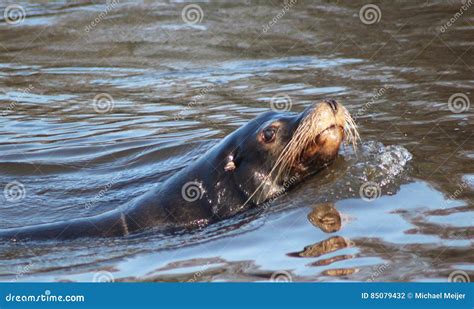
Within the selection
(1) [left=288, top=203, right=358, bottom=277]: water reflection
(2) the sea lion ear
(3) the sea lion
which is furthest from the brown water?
(2) the sea lion ear

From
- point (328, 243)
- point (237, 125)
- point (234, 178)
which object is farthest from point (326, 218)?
point (237, 125)

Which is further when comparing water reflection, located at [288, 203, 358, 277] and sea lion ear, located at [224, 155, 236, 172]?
sea lion ear, located at [224, 155, 236, 172]

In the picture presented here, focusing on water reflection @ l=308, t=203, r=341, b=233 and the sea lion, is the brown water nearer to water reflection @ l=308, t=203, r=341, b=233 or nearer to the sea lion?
water reflection @ l=308, t=203, r=341, b=233

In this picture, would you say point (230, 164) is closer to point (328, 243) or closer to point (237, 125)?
point (328, 243)

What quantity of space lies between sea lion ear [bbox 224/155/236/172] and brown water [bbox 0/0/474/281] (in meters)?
0.37

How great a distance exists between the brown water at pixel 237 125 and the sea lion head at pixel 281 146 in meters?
0.18

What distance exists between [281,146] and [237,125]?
2.69 metres

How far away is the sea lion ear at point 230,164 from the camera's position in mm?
6715

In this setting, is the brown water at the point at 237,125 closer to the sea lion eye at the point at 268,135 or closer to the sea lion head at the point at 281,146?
the sea lion head at the point at 281,146

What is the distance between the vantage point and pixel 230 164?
6.73 m

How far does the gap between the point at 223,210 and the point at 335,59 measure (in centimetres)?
567

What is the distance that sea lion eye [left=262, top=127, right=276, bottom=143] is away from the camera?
6746 mm

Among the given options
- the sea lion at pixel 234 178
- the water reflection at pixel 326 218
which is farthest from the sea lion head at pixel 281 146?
the water reflection at pixel 326 218

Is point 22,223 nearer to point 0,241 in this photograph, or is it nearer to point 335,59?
point 0,241
